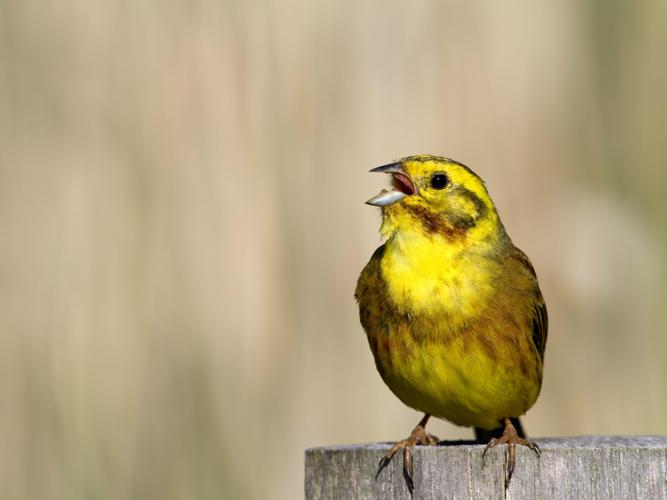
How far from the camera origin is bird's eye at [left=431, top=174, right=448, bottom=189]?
170 inches

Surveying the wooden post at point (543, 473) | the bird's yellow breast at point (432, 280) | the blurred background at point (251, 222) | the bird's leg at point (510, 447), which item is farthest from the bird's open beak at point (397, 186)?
the blurred background at point (251, 222)

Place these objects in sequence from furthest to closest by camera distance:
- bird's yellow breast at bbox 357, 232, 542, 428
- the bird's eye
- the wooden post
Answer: the bird's eye
bird's yellow breast at bbox 357, 232, 542, 428
the wooden post

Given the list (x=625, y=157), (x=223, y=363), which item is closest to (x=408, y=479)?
(x=223, y=363)

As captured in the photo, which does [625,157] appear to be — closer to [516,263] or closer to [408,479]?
[516,263]

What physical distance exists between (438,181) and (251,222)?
4.75ft

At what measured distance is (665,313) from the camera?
19.4 feet

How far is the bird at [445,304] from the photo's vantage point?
4.18 metres

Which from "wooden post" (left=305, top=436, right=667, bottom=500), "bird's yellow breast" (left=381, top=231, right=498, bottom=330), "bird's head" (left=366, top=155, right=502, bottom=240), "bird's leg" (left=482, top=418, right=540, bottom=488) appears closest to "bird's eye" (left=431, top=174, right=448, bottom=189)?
"bird's head" (left=366, top=155, right=502, bottom=240)

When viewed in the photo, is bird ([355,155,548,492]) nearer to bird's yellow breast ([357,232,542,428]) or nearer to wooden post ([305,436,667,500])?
bird's yellow breast ([357,232,542,428])

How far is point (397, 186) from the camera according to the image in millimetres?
4344

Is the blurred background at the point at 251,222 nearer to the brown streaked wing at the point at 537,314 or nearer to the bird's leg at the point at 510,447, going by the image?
the brown streaked wing at the point at 537,314

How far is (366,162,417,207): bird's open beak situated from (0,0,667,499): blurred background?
1198mm

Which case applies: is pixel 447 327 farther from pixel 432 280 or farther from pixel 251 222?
pixel 251 222

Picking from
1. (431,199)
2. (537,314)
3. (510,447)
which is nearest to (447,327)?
(431,199)
